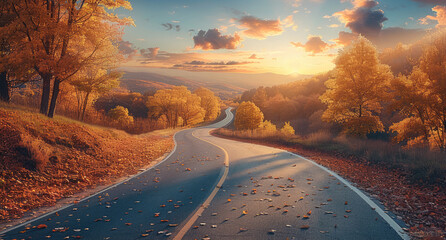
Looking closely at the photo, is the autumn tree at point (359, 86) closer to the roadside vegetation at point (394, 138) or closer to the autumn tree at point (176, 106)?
the roadside vegetation at point (394, 138)

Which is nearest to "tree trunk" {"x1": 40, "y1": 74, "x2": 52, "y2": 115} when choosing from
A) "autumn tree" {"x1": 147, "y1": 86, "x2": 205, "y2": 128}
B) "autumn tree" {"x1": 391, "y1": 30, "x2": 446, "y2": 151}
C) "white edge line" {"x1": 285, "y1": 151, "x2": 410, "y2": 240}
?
"white edge line" {"x1": 285, "y1": 151, "x2": 410, "y2": 240}

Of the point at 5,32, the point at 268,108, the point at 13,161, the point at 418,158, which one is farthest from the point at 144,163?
the point at 268,108

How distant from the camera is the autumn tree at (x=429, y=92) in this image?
54.5 feet

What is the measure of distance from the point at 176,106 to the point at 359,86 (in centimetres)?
5054

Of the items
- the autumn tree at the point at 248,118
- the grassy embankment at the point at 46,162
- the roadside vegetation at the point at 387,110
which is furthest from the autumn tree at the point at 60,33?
the autumn tree at the point at 248,118

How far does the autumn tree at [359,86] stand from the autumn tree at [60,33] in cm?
1919

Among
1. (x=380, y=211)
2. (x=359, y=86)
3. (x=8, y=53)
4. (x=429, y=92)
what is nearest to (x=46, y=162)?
(x=8, y=53)

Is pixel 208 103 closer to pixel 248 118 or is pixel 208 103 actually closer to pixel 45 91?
pixel 248 118

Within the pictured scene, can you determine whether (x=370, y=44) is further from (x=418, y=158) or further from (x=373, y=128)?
(x=418, y=158)

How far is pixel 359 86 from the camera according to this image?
2361 cm

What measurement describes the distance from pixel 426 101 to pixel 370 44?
342 inches

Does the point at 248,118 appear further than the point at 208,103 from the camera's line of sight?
No

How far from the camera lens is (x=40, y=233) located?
4.84 metres

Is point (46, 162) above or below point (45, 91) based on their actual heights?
below
